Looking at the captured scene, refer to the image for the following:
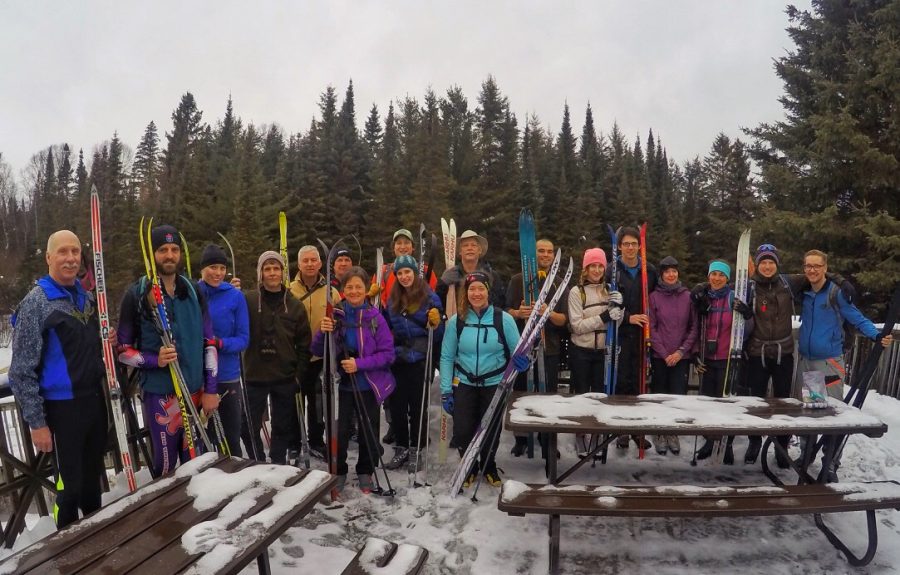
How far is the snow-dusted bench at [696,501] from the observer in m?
3.03

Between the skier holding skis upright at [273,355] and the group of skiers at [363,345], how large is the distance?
1cm

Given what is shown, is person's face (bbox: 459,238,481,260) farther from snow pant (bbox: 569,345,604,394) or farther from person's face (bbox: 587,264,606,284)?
snow pant (bbox: 569,345,604,394)

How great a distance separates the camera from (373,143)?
135ft

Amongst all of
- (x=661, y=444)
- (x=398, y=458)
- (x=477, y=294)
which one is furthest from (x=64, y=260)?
(x=661, y=444)

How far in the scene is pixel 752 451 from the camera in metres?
4.98

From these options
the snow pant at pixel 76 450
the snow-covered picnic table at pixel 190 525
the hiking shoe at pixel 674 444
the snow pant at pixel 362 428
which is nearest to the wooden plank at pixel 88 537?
the snow-covered picnic table at pixel 190 525

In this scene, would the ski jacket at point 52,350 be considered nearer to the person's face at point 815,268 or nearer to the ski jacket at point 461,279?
the ski jacket at point 461,279

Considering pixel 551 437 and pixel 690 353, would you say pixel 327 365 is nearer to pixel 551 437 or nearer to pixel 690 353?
pixel 551 437

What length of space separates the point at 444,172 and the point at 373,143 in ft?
59.6

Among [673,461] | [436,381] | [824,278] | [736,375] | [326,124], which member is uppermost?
[326,124]

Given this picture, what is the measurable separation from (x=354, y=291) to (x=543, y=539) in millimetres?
2469

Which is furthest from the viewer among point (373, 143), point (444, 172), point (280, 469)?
point (373, 143)

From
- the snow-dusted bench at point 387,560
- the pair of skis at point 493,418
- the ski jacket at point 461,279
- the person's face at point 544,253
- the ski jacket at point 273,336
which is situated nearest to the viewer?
the snow-dusted bench at point 387,560

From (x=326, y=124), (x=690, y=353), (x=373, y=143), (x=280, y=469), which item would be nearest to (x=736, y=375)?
(x=690, y=353)
